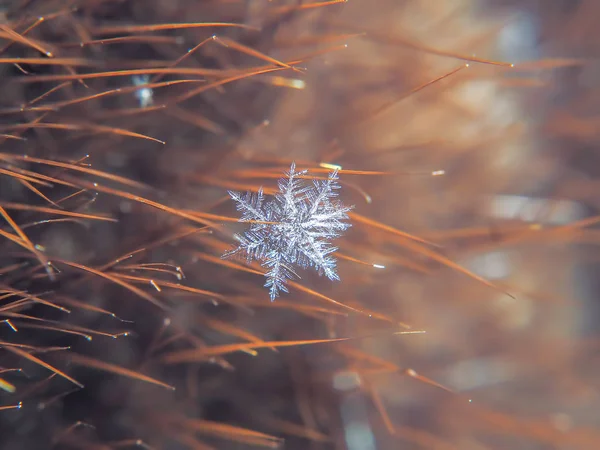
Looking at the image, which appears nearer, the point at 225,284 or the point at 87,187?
the point at 87,187

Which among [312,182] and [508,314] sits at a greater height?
[312,182]

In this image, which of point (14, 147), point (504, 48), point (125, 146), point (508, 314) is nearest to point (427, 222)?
point (508, 314)

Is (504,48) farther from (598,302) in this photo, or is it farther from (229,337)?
(229,337)

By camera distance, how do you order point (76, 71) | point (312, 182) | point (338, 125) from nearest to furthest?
point (312, 182)
point (76, 71)
point (338, 125)
